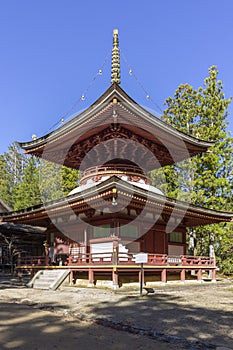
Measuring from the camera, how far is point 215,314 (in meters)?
10.1

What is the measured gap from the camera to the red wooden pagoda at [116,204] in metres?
17.7

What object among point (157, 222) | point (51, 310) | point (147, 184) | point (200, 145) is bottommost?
point (51, 310)

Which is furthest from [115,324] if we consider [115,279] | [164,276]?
[164,276]

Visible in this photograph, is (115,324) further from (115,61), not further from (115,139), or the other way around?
(115,61)

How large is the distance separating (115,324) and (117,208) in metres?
10.2

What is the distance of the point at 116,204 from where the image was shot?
54.6 feet

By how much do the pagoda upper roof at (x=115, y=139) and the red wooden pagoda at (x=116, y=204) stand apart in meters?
0.05

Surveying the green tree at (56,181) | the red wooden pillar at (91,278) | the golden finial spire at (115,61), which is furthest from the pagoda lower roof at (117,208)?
the green tree at (56,181)

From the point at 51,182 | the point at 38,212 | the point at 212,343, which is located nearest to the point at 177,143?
the point at 38,212

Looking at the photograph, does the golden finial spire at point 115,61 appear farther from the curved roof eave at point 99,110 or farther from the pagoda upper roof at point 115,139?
the curved roof eave at point 99,110

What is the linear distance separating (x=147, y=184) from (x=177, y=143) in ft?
11.0

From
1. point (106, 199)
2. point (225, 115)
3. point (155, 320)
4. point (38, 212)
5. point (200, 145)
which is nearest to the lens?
point (155, 320)

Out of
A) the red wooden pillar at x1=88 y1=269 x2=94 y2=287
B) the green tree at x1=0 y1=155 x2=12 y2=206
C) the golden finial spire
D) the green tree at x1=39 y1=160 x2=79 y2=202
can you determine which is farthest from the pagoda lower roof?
the green tree at x1=0 y1=155 x2=12 y2=206

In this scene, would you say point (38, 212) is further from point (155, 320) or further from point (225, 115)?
point (225, 115)
